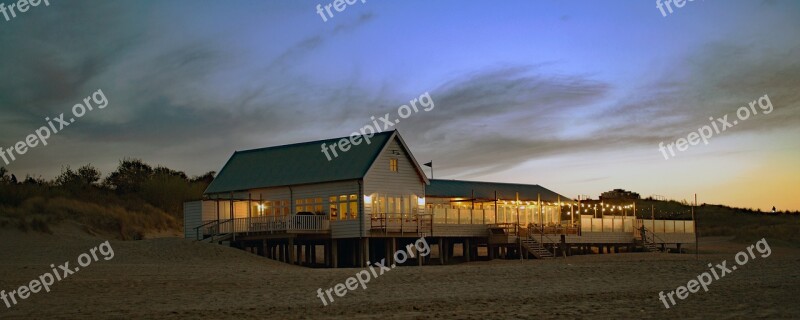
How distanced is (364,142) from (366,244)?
4.80 m

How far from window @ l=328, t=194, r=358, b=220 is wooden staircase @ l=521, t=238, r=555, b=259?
8402mm

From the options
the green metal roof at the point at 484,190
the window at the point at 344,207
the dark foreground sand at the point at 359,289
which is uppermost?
the green metal roof at the point at 484,190

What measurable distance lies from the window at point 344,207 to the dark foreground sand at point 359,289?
4.48 meters

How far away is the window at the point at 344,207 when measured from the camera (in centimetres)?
4031

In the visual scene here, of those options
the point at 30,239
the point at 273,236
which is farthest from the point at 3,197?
the point at 273,236

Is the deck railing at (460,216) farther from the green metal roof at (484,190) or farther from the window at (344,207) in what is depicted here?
the window at (344,207)

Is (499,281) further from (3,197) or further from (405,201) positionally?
(3,197)

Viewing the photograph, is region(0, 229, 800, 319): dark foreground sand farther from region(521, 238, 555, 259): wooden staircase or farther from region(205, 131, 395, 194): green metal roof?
region(521, 238, 555, 259): wooden staircase

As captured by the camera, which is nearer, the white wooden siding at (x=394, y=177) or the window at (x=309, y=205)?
the white wooden siding at (x=394, y=177)

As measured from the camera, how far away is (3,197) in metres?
48.2

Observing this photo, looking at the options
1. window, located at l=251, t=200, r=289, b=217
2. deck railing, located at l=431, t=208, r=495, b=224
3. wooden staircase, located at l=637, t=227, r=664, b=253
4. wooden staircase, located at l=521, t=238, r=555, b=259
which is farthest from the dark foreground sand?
wooden staircase, located at l=637, t=227, r=664, b=253

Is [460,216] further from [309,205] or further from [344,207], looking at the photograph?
[309,205]

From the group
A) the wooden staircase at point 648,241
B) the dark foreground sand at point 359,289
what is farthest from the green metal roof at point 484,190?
the dark foreground sand at point 359,289

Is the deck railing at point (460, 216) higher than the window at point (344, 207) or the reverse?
the reverse
